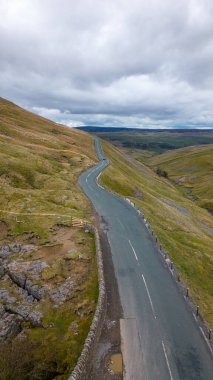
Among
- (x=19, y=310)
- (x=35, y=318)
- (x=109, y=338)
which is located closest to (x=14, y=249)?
(x=19, y=310)

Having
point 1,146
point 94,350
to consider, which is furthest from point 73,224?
point 1,146

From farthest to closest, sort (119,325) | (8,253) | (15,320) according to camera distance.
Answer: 1. (8,253)
2. (15,320)
3. (119,325)

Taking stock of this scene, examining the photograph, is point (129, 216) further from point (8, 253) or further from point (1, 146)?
point (1, 146)

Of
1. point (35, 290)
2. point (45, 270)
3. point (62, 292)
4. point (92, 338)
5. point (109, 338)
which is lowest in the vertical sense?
point (35, 290)

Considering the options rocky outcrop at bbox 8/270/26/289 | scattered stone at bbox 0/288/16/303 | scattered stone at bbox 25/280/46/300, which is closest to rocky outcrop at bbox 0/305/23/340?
scattered stone at bbox 0/288/16/303

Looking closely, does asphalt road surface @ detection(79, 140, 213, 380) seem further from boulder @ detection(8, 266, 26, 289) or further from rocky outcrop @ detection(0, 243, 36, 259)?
rocky outcrop @ detection(0, 243, 36, 259)

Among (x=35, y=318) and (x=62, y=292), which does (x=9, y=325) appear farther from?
(x=62, y=292)

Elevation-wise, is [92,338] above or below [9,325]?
above

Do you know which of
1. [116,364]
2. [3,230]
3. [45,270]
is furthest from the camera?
[3,230]
